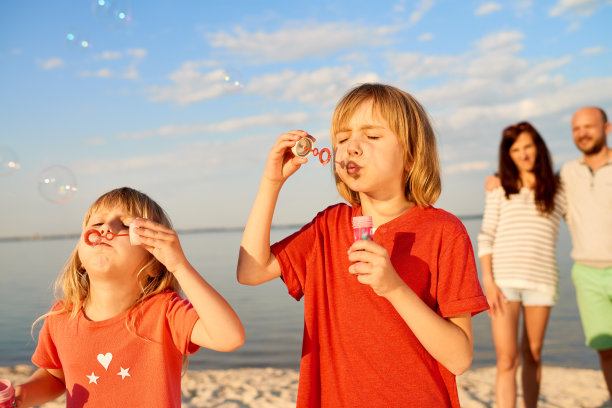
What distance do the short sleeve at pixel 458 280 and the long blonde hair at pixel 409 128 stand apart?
0.24 m

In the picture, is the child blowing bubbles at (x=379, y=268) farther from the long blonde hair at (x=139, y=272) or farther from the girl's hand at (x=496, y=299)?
the girl's hand at (x=496, y=299)

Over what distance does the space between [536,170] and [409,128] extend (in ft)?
9.87

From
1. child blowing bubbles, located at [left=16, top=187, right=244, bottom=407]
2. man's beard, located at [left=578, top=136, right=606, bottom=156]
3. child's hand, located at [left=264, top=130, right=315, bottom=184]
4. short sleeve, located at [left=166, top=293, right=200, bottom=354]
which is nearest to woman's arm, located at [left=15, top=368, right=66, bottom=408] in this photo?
child blowing bubbles, located at [left=16, top=187, right=244, bottom=407]

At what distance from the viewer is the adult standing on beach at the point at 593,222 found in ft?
14.3

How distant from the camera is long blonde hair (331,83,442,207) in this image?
2.04 meters

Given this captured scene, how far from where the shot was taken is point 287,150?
6.69 ft

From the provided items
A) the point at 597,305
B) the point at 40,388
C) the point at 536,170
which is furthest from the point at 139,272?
the point at 597,305

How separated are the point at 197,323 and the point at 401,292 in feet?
2.43

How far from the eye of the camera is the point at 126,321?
206 centimetres

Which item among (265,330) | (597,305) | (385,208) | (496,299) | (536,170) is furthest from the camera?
(265,330)

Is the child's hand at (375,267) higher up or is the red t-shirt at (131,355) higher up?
the child's hand at (375,267)

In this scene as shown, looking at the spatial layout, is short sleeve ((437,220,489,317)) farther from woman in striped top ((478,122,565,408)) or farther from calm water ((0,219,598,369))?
calm water ((0,219,598,369))

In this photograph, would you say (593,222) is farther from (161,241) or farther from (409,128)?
(161,241)

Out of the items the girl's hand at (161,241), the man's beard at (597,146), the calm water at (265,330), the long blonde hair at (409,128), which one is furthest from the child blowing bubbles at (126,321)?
the calm water at (265,330)
